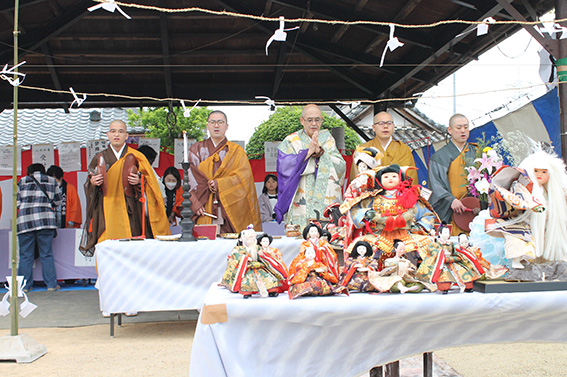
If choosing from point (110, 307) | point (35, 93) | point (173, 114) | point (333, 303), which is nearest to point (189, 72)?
point (173, 114)

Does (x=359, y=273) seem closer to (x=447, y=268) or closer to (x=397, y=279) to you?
(x=397, y=279)

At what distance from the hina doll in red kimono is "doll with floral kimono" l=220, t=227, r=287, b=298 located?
0.08m

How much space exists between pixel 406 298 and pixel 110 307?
2532mm

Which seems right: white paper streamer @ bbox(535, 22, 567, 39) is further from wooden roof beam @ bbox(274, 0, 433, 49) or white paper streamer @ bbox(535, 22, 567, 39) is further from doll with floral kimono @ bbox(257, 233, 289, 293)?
doll with floral kimono @ bbox(257, 233, 289, 293)

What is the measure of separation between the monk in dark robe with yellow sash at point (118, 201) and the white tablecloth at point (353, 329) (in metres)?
2.72

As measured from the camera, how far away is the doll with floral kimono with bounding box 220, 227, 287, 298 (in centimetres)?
217

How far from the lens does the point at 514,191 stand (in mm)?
2432

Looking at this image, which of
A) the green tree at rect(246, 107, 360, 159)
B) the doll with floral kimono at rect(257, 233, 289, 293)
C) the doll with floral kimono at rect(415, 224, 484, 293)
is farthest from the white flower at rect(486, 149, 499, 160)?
the green tree at rect(246, 107, 360, 159)

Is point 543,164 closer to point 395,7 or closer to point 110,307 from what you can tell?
point 110,307

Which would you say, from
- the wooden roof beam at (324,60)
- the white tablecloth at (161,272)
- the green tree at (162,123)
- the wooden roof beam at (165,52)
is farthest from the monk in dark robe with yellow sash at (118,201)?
the green tree at (162,123)

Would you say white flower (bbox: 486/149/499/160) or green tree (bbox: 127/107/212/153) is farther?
green tree (bbox: 127/107/212/153)

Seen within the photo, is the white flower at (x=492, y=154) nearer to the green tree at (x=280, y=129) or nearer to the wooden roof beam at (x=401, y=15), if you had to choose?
the wooden roof beam at (x=401, y=15)

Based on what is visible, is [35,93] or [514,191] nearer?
[514,191]

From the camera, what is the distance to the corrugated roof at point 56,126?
18.5m
